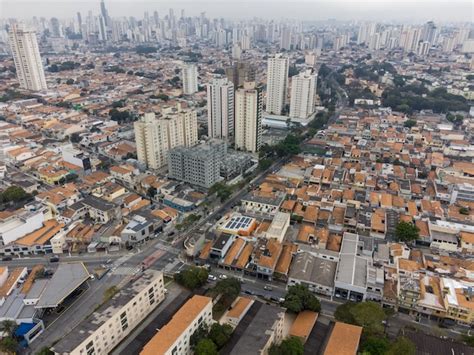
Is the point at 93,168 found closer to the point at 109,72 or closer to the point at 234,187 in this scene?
the point at 234,187

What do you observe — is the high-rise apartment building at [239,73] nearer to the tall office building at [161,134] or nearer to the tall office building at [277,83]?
the tall office building at [277,83]

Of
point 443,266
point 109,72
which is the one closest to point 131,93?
Answer: point 109,72

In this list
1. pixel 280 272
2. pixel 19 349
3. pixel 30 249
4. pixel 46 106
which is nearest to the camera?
pixel 19 349

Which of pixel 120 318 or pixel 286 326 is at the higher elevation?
pixel 120 318

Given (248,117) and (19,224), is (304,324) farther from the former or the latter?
(248,117)

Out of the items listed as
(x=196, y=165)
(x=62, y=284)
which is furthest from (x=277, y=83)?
(x=62, y=284)

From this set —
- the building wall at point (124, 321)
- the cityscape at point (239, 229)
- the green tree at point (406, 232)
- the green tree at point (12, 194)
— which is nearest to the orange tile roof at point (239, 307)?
the cityscape at point (239, 229)

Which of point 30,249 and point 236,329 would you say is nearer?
→ point 236,329
